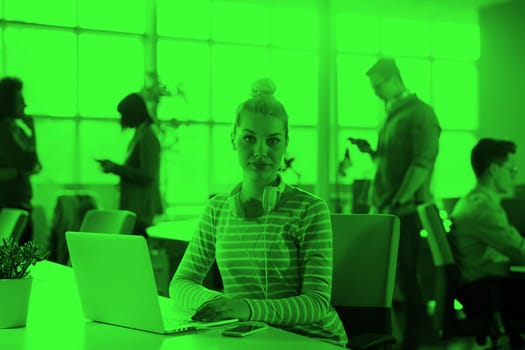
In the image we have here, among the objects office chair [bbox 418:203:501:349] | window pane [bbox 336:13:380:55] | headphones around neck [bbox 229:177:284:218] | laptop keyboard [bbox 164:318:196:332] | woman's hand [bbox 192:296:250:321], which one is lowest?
office chair [bbox 418:203:501:349]

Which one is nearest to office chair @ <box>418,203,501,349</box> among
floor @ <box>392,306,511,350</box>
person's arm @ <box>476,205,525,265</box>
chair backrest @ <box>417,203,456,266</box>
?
chair backrest @ <box>417,203,456,266</box>

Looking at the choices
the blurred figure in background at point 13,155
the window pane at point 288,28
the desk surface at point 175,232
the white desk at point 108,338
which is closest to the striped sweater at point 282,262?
the white desk at point 108,338

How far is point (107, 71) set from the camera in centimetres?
848

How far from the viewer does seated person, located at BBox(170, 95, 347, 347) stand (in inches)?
69.5

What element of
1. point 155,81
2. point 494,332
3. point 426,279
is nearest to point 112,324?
point 494,332

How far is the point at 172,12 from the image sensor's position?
8984 mm

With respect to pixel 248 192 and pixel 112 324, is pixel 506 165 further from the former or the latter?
pixel 112 324

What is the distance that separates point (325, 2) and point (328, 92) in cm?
107

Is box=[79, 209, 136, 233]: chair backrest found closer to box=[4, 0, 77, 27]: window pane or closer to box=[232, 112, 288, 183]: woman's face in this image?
box=[232, 112, 288, 183]: woman's face

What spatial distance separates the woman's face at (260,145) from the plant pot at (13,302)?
587 millimetres

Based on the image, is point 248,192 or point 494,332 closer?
point 248,192

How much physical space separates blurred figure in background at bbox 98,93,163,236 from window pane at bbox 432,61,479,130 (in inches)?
103

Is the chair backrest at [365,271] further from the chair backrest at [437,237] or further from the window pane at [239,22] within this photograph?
the window pane at [239,22]

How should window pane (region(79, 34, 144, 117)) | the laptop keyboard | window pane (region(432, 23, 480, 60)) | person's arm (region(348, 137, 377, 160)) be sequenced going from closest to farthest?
the laptop keyboard, person's arm (region(348, 137, 377, 160)), window pane (region(432, 23, 480, 60)), window pane (region(79, 34, 144, 117))
